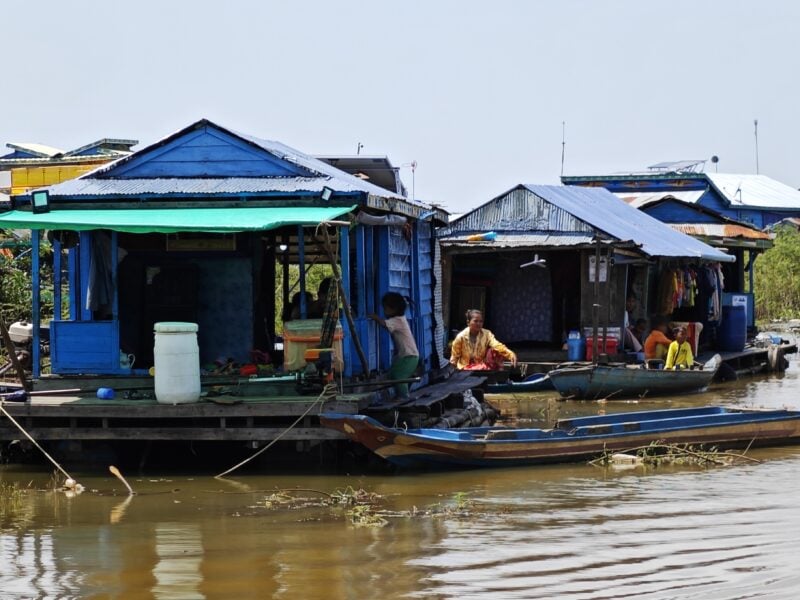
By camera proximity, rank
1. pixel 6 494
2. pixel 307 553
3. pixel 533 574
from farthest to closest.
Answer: pixel 6 494 < pixel 307 553 < pixel 533 574

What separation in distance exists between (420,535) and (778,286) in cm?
2985

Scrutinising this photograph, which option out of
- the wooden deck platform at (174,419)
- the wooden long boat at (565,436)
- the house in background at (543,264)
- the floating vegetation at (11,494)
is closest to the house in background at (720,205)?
Result: the house in background at (543,264)

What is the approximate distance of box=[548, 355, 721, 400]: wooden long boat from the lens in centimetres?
1780

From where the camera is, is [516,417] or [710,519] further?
[516,417]

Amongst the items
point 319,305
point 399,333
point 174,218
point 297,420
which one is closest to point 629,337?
point 399,333

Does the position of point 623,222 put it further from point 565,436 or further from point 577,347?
point 565,436

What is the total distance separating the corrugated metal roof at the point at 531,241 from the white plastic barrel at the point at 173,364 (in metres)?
9.15

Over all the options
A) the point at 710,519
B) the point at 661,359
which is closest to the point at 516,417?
the point at 661,359

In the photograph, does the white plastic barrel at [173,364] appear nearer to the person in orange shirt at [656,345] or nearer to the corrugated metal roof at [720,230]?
the person in orange shirt at [656,345]

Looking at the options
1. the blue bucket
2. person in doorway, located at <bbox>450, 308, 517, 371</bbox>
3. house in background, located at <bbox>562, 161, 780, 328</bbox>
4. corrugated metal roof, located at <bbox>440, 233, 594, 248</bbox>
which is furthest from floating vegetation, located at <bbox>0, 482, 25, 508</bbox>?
house in background, located at <bbox>562, 161, 780, 328</bbox>

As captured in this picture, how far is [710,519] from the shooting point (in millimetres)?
9812

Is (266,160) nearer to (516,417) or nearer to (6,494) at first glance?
(6,494)

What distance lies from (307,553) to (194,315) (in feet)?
18.0

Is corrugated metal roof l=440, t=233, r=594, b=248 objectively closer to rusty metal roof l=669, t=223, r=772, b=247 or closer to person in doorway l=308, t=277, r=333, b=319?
person in doorway l=308, t=277, r=333, b=319
